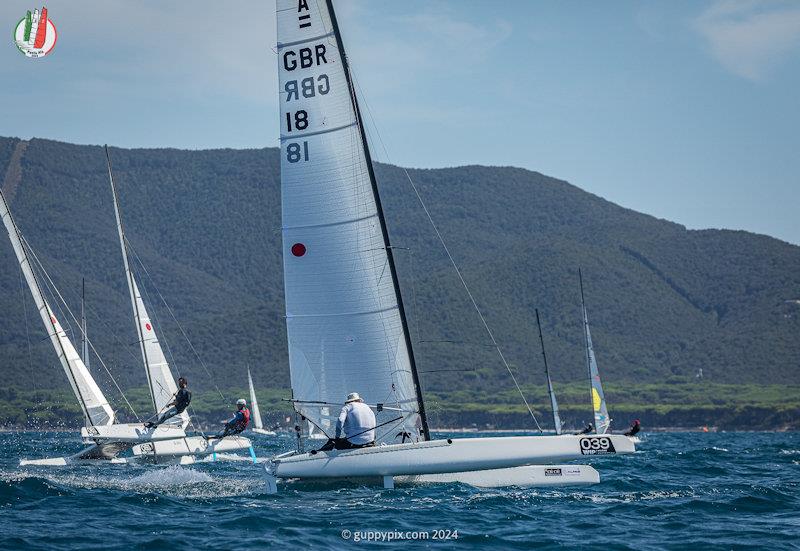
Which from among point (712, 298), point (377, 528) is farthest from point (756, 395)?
point (377, 528)

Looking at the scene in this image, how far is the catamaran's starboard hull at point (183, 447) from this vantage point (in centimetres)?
3378

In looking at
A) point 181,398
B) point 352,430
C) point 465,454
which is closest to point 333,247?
point 352,430

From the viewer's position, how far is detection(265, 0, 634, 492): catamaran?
2275 cm

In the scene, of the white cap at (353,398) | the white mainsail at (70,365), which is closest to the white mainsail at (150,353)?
the white mainsail at (70,365)

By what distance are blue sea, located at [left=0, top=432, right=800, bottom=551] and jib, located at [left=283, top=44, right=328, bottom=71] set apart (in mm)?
8310

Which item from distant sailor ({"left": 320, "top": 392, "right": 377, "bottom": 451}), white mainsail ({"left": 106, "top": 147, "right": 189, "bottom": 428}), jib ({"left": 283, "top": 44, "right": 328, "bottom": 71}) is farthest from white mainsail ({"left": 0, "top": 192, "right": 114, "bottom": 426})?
distant sailor ({"left": 320, "top": 392, "right": 377, "bottom": 451})

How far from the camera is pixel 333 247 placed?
22.9 m

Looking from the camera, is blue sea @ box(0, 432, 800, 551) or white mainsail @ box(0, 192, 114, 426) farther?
white mainsail @ box(0, 192, 114, 426)

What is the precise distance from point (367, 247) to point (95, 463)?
15.0 metres

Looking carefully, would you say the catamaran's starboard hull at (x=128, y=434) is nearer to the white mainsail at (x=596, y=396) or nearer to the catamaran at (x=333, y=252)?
the catamaran at (x=333, y=252)

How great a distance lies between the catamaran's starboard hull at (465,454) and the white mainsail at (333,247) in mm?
1935

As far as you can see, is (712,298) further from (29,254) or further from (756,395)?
(29,254)

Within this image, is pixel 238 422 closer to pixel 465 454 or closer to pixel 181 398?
pixel 181 398

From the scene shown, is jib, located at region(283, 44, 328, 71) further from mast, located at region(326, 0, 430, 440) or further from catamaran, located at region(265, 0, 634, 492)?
mast, located at region(326, 0, 430, 440)
